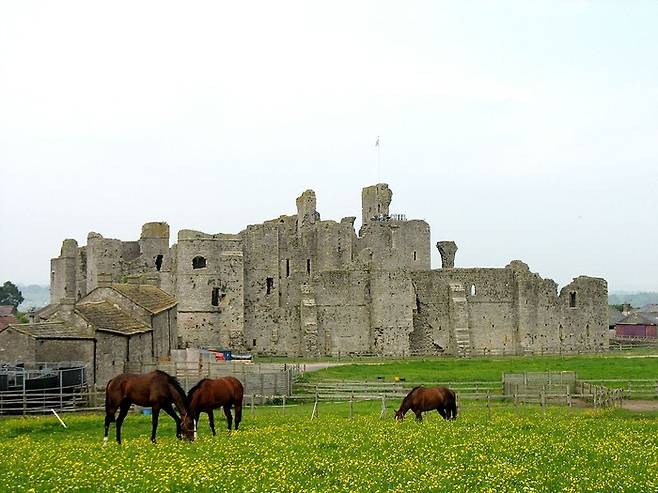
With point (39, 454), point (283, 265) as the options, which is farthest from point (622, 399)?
point (283, 265)

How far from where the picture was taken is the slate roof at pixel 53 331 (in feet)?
135

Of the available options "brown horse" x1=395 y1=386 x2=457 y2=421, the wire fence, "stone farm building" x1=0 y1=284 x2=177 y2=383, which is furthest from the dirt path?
"brown horse" x1=395 y1=386 x2=457 y2=421

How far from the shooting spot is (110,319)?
45.5 m

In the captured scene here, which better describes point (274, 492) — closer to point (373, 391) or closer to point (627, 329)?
point (373, 391)

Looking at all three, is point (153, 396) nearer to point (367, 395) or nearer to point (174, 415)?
point (174, 415)

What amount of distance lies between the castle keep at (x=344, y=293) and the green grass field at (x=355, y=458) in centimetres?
3877

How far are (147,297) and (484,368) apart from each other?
72.0 ft

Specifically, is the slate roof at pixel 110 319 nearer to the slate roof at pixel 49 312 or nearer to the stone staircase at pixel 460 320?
the slate roof at pixel 49 312

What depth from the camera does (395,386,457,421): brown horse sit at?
2888 cm

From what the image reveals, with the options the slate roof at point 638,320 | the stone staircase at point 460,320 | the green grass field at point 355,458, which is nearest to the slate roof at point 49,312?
the green grass field at point 355,458

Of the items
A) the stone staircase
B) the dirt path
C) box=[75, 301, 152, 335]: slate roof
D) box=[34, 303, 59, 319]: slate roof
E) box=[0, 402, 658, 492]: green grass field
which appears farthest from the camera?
the stone staircase

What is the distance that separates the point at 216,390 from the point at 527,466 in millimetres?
10663

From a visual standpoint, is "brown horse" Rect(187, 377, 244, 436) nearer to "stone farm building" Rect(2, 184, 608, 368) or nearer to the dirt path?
the dirt path

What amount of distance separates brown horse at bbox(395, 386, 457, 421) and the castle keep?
37934 mm
